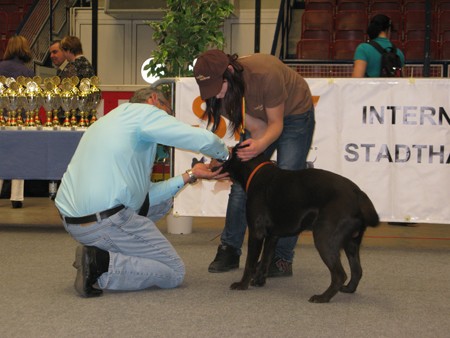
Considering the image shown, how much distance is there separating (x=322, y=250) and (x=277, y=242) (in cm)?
52

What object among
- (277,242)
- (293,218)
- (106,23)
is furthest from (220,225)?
(106,23)

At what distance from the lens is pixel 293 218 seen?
3.28 metres

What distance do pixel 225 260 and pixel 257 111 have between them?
2.80ft

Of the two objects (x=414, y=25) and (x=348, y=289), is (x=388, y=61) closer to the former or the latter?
(x=348, y=289)

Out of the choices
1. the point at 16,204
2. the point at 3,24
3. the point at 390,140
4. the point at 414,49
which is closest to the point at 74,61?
the point at 16,204

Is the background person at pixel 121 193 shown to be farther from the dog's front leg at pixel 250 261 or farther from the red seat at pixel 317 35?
the red seat at pixel 317 35

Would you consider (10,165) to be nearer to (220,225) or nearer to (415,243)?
(220,225)

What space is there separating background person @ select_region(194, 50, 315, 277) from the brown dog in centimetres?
13

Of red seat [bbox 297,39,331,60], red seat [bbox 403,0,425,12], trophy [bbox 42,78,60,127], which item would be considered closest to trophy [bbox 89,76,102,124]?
trophy [bbox 42,78,60,127]

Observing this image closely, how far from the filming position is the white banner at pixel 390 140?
4727 millimetres

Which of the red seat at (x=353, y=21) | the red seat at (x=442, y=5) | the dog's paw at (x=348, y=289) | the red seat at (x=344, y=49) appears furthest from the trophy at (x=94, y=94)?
the red seat at (x=442, y=5)

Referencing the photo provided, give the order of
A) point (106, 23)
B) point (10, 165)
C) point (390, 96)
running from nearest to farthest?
1. point (390, 96)
2. point (10, 165)
3. point (106, 23)

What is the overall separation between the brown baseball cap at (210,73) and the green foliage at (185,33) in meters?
2.47

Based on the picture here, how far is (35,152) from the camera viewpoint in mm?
5133
